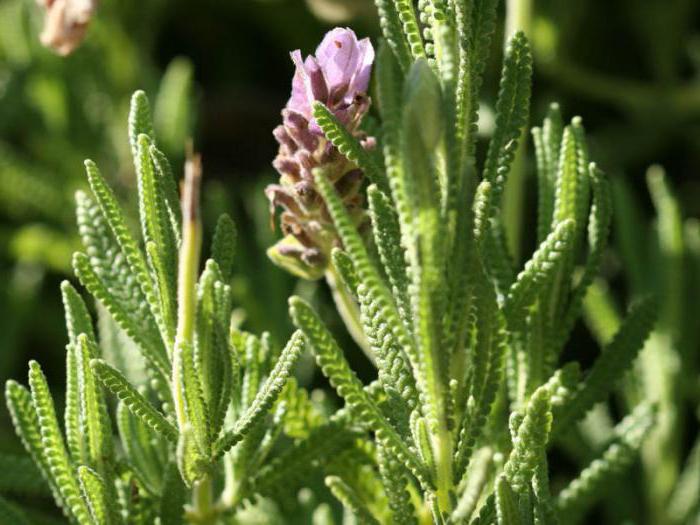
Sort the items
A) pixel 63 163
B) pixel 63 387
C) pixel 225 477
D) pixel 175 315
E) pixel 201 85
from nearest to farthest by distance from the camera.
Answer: pixel 175 315 < pixel 225 477 < pixel 63 387 < pixel 63 163 < pixel 201 85

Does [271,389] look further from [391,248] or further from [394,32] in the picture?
[394,32]

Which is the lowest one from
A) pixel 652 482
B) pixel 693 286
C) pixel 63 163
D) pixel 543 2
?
pixel 652 482

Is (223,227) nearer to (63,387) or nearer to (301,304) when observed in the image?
(301,304)

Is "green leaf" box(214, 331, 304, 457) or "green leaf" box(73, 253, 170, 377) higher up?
"green leaf" box(73, 253, 170, 377)

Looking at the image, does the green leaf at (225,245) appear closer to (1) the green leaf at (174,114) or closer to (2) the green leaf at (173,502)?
(2) the green leaf at (173,502)

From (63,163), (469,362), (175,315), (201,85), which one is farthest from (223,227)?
(201,85)

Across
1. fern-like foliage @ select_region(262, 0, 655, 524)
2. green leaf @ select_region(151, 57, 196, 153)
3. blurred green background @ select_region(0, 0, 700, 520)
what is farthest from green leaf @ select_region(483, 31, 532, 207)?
green leaf @ select_region(151, 57, 196, 153)

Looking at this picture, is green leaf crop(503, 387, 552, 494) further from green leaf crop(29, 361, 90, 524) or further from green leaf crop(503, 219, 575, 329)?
green leaf crop(29, 361, 90, 524)
